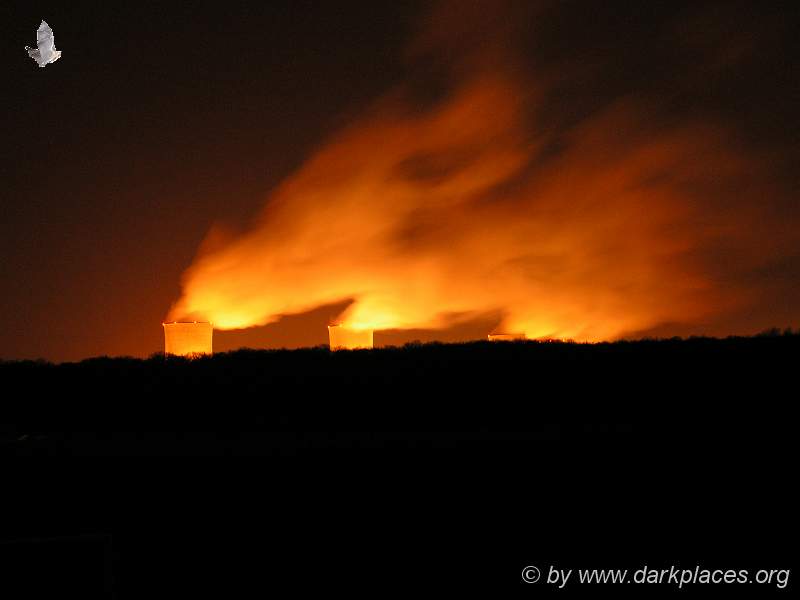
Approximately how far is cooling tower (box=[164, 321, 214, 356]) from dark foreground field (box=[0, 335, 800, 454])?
4445 mm

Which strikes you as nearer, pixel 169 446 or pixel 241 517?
pixel 241 517

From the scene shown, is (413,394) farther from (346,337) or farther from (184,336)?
(184,336)

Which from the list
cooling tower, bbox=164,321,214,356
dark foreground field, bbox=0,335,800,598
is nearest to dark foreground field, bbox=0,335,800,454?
dark foreground field, bbox=0,335,800,598

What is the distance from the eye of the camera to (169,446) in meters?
8.78

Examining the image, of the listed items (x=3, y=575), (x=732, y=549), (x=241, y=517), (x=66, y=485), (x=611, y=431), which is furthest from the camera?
(x=611, y=431)

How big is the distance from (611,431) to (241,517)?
3933mm

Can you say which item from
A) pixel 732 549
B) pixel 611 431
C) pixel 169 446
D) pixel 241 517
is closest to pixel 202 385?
pixel 169 446

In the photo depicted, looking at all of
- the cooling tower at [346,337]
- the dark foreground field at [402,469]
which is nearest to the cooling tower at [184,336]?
the cooling tower at [346,337]

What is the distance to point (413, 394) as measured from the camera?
9.37m

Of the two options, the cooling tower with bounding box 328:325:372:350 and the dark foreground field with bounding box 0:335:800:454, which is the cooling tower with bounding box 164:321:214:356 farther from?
the dark foreground field with bounding box 0:335:800:454

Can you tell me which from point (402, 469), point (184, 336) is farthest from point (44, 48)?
point (402, 469)

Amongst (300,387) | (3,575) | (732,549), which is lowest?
(732,549)

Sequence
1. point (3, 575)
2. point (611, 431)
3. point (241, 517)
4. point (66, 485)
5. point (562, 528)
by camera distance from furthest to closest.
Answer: point (611, 431) → point (66, 485) → point (241, 517) → point (562, 528) → point (3, 575)

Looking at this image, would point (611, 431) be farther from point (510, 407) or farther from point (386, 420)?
point (386, 420)
